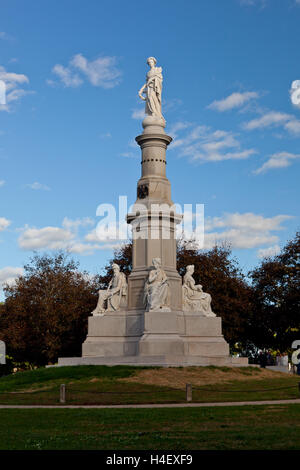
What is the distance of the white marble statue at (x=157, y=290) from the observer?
1134 inches

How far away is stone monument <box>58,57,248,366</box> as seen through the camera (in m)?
28.2

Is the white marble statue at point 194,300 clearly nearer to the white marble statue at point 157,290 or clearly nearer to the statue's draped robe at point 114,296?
the white marble statue at point 157,290

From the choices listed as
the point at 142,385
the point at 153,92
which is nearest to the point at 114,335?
the point at 142,385

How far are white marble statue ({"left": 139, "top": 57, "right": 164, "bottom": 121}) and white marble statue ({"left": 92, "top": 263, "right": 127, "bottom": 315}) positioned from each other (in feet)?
34.1

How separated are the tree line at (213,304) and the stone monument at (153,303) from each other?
1412 cm

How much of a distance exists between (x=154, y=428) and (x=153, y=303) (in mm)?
15895

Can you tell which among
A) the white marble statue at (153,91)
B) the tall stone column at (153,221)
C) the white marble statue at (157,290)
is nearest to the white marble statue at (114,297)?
the tall stone column at (153,221)

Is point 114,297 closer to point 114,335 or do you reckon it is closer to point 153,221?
point 114,335

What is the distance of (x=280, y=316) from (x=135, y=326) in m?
19.0

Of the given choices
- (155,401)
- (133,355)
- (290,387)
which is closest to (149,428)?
(155,401)

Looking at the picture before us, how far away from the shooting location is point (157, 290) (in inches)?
1141

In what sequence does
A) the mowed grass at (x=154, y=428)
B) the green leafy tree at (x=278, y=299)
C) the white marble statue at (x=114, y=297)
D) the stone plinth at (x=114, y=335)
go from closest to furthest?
1. the mowed grass at (x=154, y=428)
2. the stone plinth at (x=114, y=335)
3. the white marble statue at (x=114, y=297)
4. the green leafy tree at (x=278, y=299)

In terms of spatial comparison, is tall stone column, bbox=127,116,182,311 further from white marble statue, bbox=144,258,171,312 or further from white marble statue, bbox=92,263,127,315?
white marble statue, bbox=144,258,171,312
